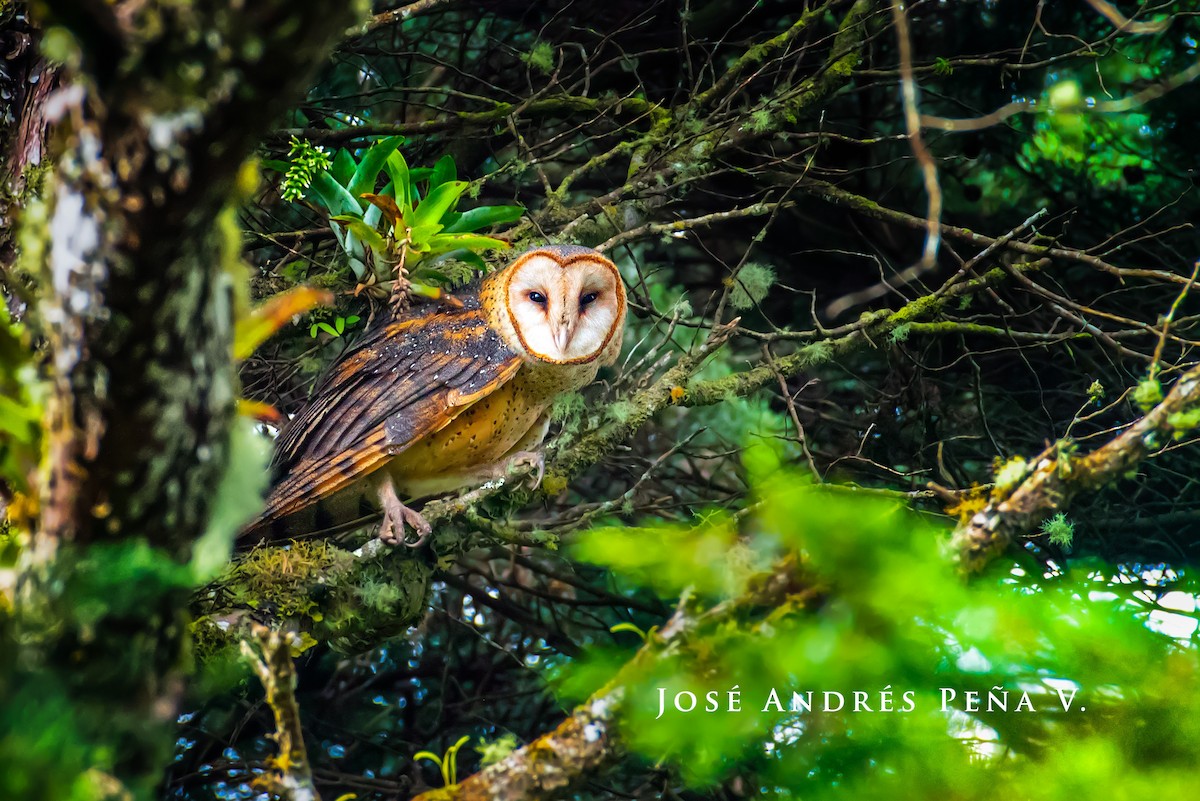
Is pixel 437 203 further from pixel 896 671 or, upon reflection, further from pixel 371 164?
pixel 896 671

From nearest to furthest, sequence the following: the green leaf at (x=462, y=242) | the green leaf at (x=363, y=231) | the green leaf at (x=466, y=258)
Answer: the green leaf at (x=363, y=231)
the green leaf at (x=462, y=242)
the green leaf at (x=466, y=258)

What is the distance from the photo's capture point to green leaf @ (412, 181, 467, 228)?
228 centimetres

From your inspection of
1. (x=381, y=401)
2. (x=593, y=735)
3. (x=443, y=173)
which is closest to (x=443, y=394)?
(x=381, y=401)

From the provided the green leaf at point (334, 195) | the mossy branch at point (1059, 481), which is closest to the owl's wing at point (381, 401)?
the green leaf at point (334, 195)

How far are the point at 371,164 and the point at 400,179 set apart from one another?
81 millimetres

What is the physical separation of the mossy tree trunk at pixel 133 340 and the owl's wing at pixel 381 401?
1.34 meters

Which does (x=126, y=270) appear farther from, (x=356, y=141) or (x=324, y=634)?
(x=356, y=141)

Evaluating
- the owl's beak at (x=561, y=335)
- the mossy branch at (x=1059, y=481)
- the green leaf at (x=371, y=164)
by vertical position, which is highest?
the green leaf at (x=371, y=164)

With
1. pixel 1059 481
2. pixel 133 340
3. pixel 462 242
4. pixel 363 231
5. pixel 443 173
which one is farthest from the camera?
pixel 443 173

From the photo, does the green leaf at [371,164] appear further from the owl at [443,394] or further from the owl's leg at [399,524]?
the owl's leg at [399,524]

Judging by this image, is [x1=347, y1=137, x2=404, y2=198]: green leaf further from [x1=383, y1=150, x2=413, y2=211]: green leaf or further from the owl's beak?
the owl's beak

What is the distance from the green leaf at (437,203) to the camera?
2279 mm

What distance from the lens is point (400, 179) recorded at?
7.64 ft

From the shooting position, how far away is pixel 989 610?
1.04 meters
